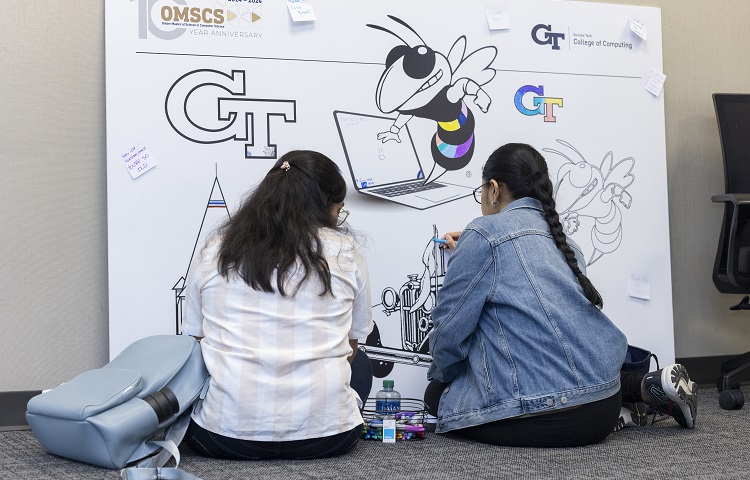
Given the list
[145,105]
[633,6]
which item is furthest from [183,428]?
[633,6]

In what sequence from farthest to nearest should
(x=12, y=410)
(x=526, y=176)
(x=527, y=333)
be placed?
(x=12, y=410) < (x=526, y=176) < (x=527, y=333)

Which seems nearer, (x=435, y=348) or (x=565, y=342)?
(x=565, y=342)

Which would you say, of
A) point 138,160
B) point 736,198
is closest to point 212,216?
point 138,160

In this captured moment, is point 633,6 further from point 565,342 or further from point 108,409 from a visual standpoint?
point 108,409

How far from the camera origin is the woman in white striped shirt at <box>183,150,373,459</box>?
209 centimetres

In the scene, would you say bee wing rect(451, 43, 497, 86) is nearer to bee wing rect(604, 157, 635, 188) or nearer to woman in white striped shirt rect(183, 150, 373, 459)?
bee wing rect(604, 157, 635, 188)

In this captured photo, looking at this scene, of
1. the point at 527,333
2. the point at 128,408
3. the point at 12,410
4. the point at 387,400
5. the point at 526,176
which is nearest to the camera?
the point at 128,408

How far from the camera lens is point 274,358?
6.83ft

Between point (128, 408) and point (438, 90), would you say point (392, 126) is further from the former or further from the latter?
point (128, 408)

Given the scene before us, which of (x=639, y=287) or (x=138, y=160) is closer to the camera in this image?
(x=138, y=160)

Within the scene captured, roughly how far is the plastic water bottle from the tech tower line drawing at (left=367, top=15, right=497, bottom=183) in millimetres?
758

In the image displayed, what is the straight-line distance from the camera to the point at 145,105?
278cm

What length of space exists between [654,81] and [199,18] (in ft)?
5.93

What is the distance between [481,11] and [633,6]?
69 cm
